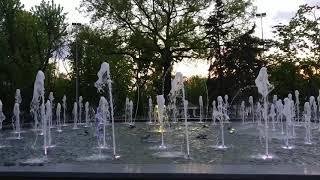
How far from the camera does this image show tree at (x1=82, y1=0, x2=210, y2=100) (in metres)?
37.8

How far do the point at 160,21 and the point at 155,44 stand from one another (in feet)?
5.67

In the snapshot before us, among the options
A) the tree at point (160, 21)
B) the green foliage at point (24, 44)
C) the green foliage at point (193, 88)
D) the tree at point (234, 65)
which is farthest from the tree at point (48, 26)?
the green foliage at point (193, 88)

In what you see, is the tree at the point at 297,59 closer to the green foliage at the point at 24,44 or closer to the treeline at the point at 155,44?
the treeline at the point at 155,44

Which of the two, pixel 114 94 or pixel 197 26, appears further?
pixel 114 94

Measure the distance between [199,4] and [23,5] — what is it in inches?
587

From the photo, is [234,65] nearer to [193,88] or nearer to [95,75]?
[95,75]

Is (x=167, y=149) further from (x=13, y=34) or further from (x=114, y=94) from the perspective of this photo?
(x=114, y=94)

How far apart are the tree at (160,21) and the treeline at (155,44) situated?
0.24 ft

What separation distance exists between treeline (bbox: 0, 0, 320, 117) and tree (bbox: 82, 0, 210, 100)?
73 millimetres

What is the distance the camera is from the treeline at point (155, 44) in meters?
38.0

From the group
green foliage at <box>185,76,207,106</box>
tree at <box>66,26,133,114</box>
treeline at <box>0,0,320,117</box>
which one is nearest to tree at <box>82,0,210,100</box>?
treeline at <box>0,0,320,117</box>

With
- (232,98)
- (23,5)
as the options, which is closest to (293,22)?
(232,98)

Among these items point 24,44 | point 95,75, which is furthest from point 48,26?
point 95,75

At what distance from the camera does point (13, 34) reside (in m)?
40.6
